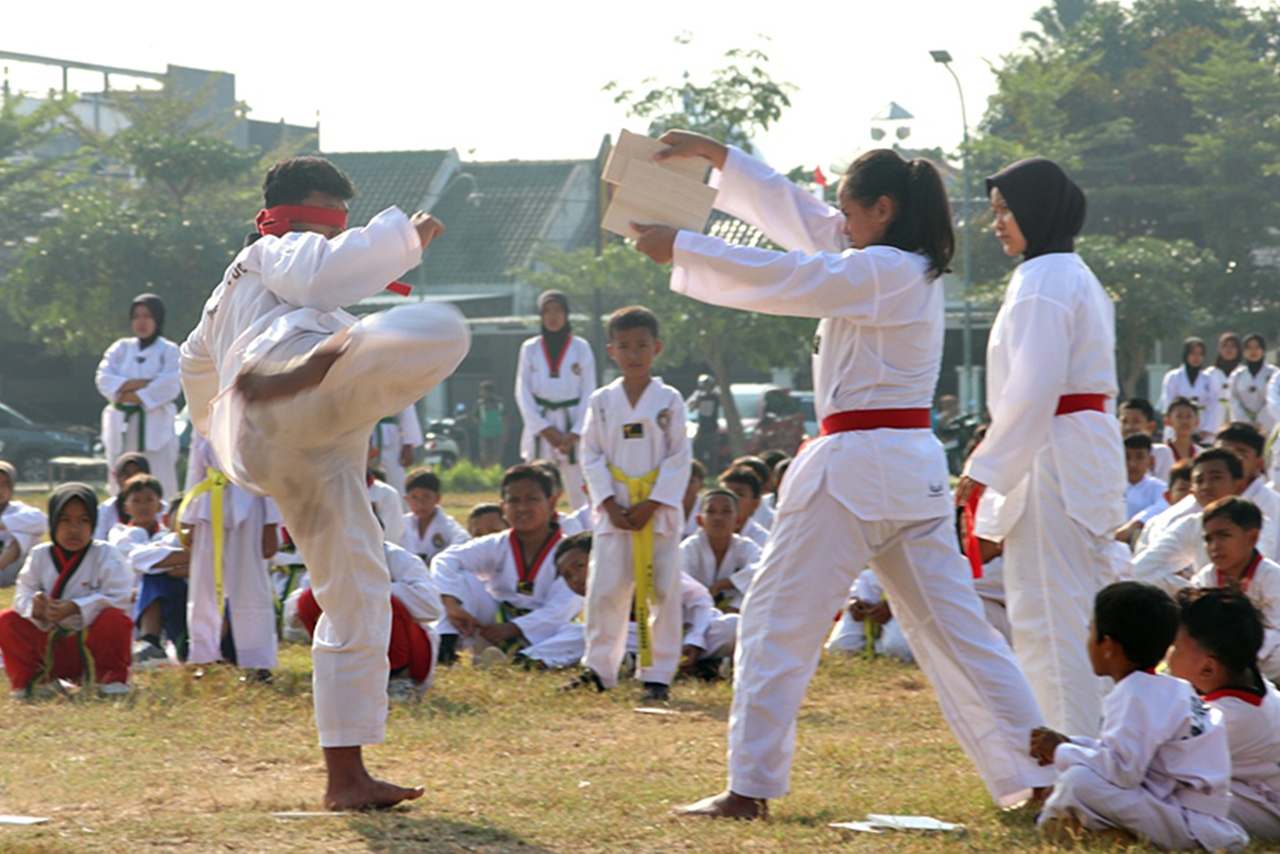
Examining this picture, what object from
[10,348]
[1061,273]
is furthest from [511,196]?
[1061,273]

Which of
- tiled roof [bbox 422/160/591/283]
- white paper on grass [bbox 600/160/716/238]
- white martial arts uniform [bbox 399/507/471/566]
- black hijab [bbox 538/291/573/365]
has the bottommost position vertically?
white martial arts uniform [bbox 399/507/471/566]

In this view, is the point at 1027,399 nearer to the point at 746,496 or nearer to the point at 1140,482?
the point at 746,496

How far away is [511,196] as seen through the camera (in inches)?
1674

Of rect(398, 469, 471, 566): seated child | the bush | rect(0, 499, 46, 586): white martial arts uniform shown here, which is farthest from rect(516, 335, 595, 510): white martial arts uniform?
the bush

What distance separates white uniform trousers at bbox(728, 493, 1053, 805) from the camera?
536 cm

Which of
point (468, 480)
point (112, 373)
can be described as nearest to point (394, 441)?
point (112, 373)

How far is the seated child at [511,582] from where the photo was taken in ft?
32.1

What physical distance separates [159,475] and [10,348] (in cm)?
2247

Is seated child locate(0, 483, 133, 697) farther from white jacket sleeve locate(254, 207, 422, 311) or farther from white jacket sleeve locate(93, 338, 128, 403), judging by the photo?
white jacket sleeve locate(93, 338, 128, 403)

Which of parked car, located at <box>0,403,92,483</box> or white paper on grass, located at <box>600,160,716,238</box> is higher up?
white paper on grass, located at <box>600,160,716,238</box>

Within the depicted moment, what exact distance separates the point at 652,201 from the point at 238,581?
4325 millimetres

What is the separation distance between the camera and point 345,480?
214 inches

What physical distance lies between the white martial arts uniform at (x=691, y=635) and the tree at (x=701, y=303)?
1691cm

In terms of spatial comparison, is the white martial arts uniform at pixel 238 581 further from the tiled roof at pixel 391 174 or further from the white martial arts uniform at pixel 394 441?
the tiled roof at pixel 391 174
